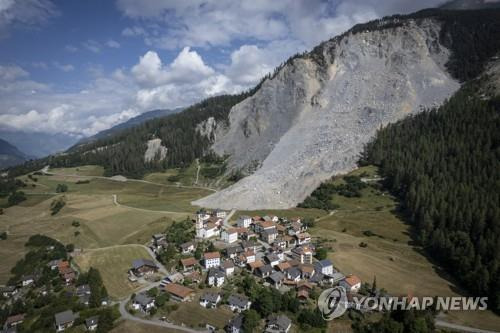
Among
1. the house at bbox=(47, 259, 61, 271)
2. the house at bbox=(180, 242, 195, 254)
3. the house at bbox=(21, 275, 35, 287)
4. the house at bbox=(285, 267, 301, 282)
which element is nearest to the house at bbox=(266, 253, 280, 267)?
the house at bbox=(285, 267, 301, 282)

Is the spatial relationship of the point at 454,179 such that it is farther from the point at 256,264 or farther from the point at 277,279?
the point at 256,264

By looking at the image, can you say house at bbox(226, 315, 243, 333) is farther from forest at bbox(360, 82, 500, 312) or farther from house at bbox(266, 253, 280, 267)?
forest at bbox(360, 82, 500, 312)

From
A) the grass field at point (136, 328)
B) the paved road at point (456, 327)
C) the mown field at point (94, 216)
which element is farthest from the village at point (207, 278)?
the paved road at point (456, 327)

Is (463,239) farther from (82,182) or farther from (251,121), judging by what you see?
(82,182)

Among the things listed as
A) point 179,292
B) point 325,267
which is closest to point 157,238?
point 179,292

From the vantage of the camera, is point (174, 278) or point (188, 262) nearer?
point (174, 278)

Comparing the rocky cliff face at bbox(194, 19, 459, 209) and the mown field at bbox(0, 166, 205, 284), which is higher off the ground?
the rocky cliff face at bbox(194, 19, 459, 209)

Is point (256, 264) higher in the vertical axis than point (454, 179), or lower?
lower
